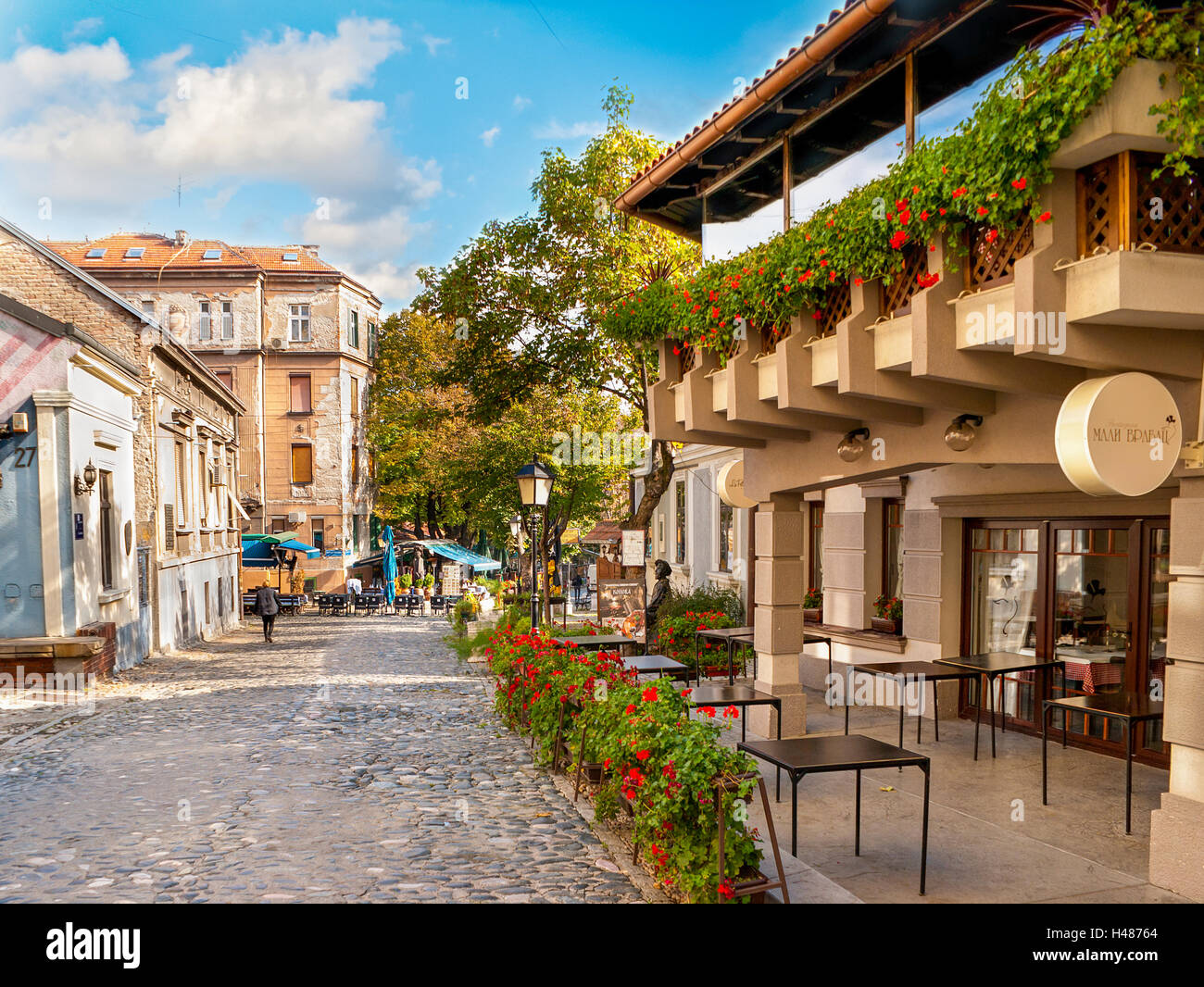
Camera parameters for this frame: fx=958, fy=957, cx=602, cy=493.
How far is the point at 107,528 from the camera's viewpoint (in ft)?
57.2

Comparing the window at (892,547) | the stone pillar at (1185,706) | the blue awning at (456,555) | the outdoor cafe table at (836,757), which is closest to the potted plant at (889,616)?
the window at (892,547)

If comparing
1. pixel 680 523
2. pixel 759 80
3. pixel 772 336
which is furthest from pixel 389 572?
pixel 759 80

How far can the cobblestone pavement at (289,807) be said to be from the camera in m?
6.08

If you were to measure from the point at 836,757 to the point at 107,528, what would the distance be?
613 inches

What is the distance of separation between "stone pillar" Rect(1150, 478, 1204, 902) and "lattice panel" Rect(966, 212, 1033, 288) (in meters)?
1.65

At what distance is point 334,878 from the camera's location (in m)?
6.10

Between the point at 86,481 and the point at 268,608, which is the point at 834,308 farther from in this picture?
the point at 268,608

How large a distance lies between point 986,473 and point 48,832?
9265 millimetres

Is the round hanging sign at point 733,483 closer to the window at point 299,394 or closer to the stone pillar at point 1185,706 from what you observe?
the stone pillar at point 1185,706

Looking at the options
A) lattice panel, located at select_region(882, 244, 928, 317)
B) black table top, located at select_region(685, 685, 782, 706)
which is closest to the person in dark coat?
black table top, located at select_region(685, 685, 782, 706)

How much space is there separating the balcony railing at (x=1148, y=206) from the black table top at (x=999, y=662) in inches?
182

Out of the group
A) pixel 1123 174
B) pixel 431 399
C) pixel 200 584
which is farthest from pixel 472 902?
pixel 431 399

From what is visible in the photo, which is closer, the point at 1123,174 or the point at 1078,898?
the point at 1123,174

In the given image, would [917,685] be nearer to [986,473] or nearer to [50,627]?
[986,473]
